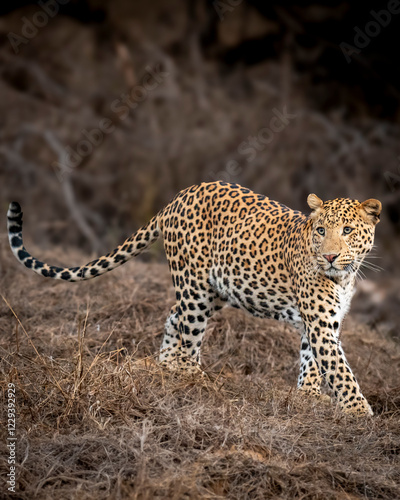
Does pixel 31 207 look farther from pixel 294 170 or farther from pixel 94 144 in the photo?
pixel 294 170

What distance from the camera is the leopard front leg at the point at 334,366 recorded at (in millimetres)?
5023

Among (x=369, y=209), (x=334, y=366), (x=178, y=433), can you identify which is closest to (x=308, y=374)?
(x=334, y=366)

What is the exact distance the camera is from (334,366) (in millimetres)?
5109

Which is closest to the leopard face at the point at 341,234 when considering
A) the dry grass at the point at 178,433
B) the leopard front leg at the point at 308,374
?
the leopard front leg at the point at 308,374

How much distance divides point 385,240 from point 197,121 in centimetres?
465

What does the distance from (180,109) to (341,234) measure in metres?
11.4

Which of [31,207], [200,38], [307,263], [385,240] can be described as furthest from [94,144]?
[307,263]

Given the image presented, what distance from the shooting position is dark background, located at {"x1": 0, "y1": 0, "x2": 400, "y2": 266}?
49.3 ft

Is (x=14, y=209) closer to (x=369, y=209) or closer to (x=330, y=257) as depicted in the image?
(x=330, y=257)

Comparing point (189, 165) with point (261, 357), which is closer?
point (261, 357)

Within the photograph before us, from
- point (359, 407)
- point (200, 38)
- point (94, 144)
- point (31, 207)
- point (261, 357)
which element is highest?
point (359, 407)

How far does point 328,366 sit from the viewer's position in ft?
16.8

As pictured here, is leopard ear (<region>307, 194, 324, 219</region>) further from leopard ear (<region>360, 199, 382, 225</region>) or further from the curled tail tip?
the curled tail tip

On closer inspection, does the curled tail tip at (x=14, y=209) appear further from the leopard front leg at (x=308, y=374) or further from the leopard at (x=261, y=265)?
the leopard front leg at (x=308, y=374)
